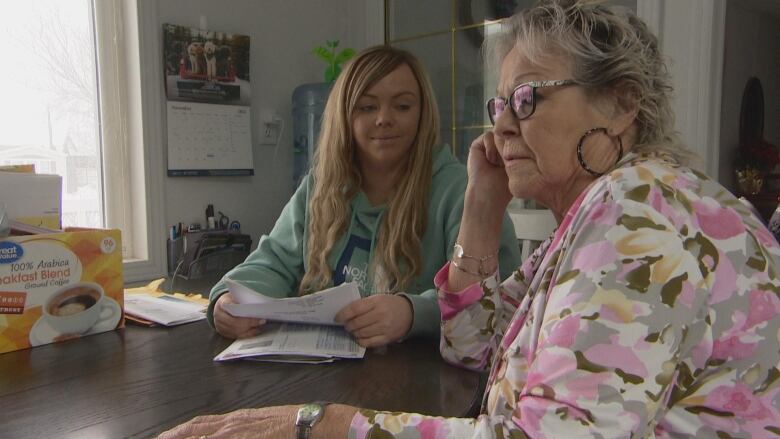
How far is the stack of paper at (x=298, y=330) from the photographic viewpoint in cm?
98

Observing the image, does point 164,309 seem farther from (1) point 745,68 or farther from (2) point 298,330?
(1) point 745,68

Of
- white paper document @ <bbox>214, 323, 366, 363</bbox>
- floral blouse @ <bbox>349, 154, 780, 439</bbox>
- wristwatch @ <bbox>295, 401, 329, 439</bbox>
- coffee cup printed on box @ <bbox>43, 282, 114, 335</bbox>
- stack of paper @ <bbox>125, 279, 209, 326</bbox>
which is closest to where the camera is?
floral blouse @ <bbox>349, 154, 780, 439</bbox>

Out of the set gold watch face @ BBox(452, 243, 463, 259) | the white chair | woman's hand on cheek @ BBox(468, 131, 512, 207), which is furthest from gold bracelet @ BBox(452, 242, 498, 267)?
the white chair

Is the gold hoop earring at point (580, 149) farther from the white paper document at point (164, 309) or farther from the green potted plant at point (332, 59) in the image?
the green potted plant at point (332, 59)

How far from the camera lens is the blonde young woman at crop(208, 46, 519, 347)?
4.37 ft

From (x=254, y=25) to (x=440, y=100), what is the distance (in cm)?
94

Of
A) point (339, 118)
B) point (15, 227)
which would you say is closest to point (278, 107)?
point (339, 118)

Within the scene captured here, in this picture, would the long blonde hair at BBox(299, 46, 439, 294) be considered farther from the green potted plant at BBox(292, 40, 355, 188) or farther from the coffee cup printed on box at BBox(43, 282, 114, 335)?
the green potted plant at BBox(292, 40, 355, 188)

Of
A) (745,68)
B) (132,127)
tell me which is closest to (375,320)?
(132,127)

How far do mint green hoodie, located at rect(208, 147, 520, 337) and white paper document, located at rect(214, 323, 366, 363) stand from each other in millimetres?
183

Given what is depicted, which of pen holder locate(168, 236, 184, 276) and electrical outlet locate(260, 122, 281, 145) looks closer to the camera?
pen holder locate(168, 236, 184, 276)

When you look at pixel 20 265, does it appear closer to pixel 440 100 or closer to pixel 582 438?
pixel 582 438

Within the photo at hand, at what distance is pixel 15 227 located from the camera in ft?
3.59

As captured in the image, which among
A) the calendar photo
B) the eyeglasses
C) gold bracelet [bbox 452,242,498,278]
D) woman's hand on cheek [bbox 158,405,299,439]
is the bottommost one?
woman's hand on cheek [bbox 158,405,299,439]
